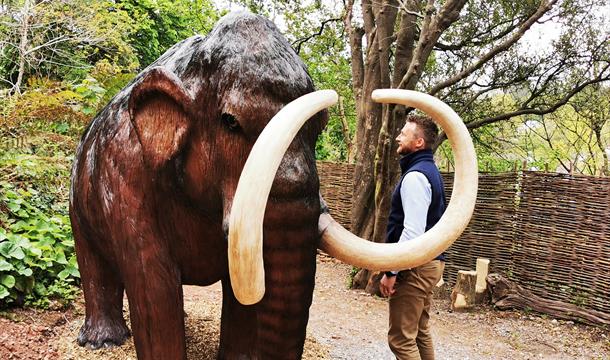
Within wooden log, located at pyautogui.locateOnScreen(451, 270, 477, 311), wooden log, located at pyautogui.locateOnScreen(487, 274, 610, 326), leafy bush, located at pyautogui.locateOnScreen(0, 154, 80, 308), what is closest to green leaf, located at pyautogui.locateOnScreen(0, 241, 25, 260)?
leafy bush, located at pyautogui.locateOnScreen(0, 154, 80, 308)

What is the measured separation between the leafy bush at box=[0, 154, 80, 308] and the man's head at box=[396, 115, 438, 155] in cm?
295

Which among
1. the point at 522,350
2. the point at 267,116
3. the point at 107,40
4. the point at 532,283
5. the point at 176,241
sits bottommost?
the point at 522,350

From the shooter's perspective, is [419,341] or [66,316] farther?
[66,316]

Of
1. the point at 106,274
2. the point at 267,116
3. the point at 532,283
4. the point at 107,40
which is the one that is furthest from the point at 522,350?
the point at 107,40

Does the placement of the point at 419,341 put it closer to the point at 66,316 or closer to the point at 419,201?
the point at 419,201

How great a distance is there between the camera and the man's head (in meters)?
3.10

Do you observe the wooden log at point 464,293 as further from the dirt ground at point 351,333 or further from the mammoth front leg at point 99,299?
the mammoth front leg at point 99,299

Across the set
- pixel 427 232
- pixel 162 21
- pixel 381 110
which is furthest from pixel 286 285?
pixel 162 21

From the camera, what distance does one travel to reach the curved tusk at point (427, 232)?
6.19 feet

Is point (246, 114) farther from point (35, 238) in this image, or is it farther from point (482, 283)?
point (482, 283)

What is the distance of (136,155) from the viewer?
221 cm

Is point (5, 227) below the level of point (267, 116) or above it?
below

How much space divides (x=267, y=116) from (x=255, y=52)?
30cm

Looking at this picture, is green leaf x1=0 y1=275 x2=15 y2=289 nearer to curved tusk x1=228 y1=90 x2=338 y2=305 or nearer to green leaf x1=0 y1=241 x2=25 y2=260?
green leaf x1=0 y1=241 x2=25 y2=260
